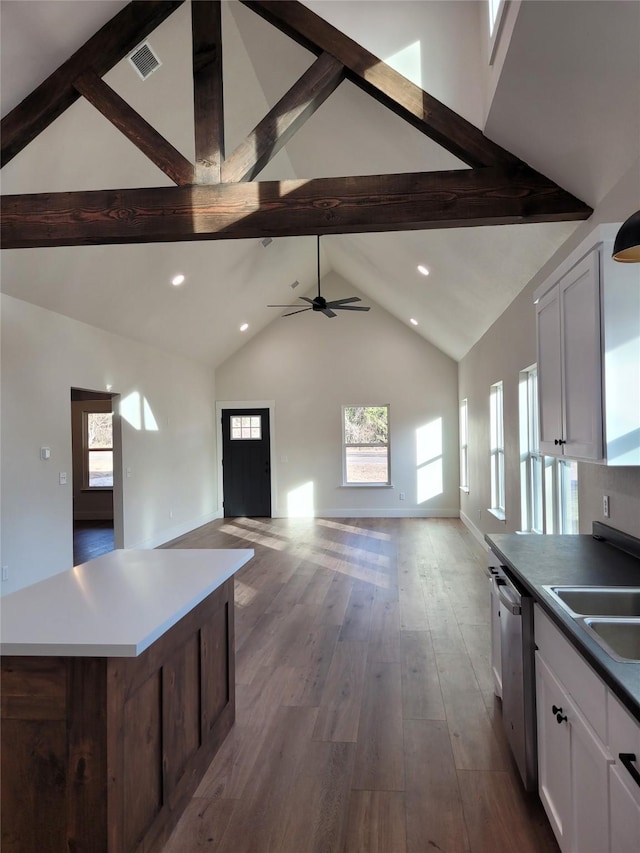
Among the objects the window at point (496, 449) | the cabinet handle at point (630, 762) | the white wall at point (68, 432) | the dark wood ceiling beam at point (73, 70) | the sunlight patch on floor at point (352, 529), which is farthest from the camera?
the sunlight patch on floor at point (352, 529)

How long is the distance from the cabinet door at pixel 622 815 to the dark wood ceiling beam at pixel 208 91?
3271 mm

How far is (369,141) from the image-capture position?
411 centimetres

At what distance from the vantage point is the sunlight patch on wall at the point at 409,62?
303 centimetres

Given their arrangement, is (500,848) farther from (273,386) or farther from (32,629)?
(273,386)

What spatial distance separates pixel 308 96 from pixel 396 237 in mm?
2342

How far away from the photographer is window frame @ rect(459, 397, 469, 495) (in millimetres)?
8223

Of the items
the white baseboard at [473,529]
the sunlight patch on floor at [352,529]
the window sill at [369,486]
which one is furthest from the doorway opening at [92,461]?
the white baseboard at [473,529]

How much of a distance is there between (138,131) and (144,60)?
1.08 metres

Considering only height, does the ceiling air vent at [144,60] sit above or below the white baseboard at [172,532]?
above

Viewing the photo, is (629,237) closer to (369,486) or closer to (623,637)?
(623,637)

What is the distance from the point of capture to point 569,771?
5.27ft

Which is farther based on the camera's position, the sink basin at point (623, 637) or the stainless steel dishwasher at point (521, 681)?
the stainless steel dishwasher at point (521, 681)

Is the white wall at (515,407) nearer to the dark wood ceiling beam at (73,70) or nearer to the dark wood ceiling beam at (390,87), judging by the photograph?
the dark wood ceiling beam at (390,87)

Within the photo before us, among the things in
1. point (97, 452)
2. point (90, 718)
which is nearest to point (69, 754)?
point (90, 718)
